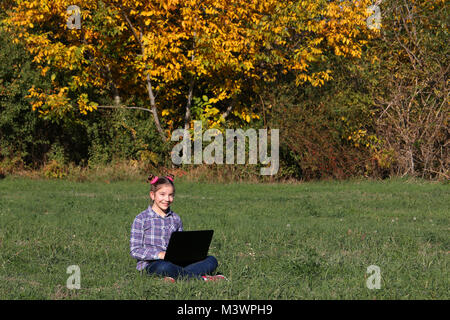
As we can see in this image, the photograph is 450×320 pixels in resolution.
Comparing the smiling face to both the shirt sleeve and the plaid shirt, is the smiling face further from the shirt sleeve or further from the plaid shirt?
the shirt sleeve

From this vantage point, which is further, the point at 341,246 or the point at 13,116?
the point at 13,116

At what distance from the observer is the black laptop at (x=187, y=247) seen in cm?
625

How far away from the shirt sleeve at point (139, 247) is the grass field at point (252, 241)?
188 mm

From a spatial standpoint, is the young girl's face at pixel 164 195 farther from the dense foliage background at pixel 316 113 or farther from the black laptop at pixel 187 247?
the dense foliage background at pixel 316 113

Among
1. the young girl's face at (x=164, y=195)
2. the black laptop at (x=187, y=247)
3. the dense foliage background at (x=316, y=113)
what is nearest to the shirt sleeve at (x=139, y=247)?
the black laptop at (x=187, y=247)

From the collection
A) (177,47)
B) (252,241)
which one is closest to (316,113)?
(177,47)

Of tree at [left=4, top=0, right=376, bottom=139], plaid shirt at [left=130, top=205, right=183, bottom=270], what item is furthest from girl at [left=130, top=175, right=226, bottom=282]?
tree at [left=4, top=0, right=376, bottom=139]

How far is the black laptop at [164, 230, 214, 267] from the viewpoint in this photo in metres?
6.25

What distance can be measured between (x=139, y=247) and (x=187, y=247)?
1.57ft

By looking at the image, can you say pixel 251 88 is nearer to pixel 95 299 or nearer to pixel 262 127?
pixel 262 127

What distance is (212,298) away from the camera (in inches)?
217
